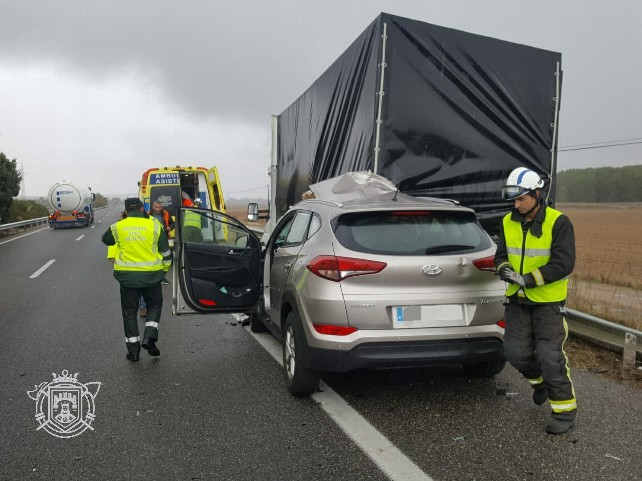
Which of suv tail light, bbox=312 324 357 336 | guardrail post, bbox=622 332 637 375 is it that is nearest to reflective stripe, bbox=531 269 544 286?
suv tail light, bbox=312 324 357 336

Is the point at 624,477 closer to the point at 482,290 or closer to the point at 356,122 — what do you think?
the point at 482,290

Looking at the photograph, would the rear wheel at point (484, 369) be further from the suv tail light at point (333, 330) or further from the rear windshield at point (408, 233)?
the suv tail light at point (333, 330)

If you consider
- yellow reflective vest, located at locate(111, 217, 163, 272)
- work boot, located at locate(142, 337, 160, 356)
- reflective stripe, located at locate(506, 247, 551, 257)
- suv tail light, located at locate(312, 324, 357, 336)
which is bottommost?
work boot, located at locate(142, 337, 160, 356)

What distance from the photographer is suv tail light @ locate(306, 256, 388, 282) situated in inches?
151

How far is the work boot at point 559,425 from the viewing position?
3.60 metres

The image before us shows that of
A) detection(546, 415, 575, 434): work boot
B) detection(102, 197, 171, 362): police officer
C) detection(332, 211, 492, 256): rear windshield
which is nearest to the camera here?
detection(546, 415, 575, 434): work boot

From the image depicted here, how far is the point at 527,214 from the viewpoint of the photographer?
385cm

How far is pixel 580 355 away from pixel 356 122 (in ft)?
10.9

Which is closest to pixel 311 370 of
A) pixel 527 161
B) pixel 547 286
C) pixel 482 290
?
pixel 482 290

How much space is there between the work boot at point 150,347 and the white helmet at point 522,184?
3677 millimetres

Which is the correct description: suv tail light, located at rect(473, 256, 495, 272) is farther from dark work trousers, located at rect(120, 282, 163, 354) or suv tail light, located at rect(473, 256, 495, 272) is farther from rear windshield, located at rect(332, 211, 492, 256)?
dark work trousers, located at rect(120, 282, 163, 354)

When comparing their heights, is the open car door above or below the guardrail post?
above

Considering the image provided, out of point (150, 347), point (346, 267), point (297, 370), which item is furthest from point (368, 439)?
point (150, 347)

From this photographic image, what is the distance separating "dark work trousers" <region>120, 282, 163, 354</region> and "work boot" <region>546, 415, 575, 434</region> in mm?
3720
